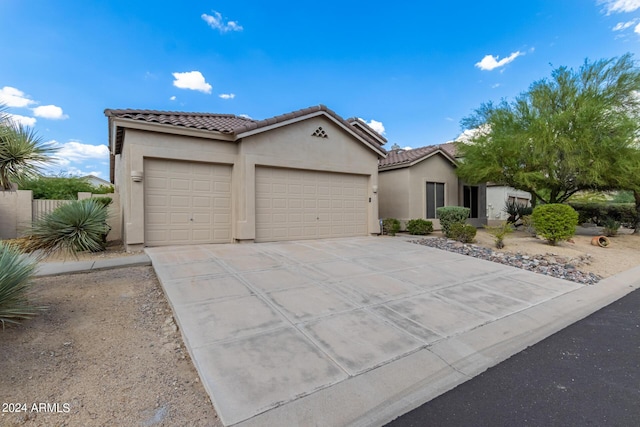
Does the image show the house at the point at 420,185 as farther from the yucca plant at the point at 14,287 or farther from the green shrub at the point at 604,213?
the yucca plant at the point at 14,287

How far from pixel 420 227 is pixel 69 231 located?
12.2 meters

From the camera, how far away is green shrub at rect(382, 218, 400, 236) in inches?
521

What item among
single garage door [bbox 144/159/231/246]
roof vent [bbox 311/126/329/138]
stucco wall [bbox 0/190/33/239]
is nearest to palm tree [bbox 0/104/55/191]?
single garage door [bbox 144/159/231/246]

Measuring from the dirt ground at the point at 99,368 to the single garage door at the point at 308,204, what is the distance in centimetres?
579

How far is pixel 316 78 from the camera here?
54.6 ft

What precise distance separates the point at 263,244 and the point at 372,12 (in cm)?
1149

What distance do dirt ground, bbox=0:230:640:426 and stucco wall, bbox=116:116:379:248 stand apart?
3768 mm

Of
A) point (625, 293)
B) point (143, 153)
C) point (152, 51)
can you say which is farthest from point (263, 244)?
point (152, 51)

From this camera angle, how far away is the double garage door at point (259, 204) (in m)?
8.79

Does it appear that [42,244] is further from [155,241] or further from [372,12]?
[372,12]

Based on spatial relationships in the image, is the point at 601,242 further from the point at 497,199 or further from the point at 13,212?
the point at 13,212

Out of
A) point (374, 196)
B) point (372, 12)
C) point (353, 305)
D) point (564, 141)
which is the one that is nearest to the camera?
point (353, 305)

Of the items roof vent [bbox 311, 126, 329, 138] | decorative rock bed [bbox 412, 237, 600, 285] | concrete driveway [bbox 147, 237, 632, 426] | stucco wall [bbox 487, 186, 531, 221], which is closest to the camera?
concrete driveway [bbox 147, 237, 632, 426]

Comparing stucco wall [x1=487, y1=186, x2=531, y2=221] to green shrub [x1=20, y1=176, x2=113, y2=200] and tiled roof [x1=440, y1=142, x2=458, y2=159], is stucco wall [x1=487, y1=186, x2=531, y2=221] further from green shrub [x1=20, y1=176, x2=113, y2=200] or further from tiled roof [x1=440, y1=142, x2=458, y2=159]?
green shrub [x1=20, y1=176, x2=113, y2=200]
